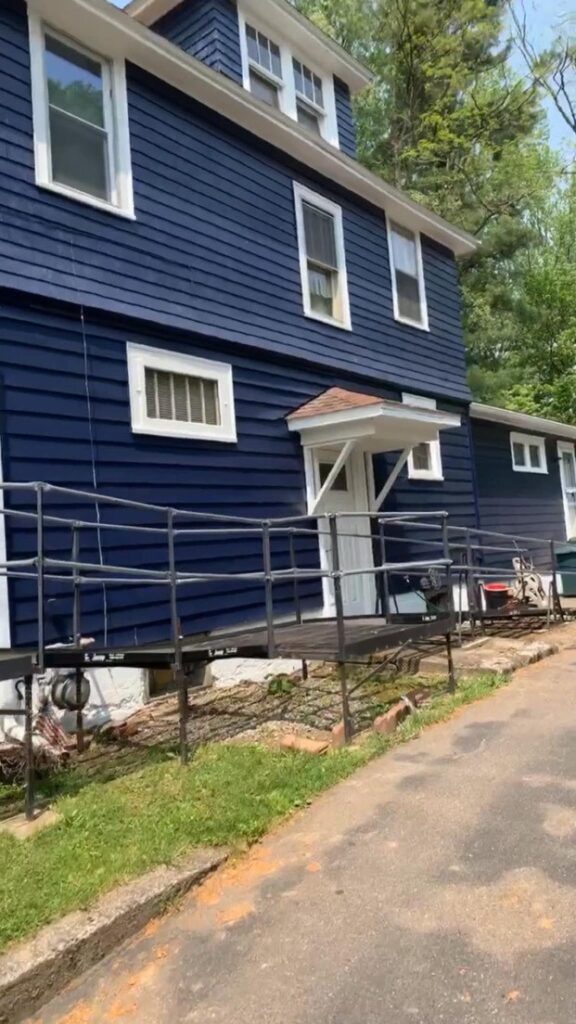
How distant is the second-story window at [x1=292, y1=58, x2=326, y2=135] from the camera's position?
34.1ft

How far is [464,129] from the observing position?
22938 millimetres

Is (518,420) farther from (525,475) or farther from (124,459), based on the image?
(124,459)

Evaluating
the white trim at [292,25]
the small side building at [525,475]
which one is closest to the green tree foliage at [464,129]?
the small side building at [525,475]

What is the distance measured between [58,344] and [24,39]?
267 cm

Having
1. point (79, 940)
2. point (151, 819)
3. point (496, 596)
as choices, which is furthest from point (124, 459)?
point (496, 596)

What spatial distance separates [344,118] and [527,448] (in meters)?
7.55

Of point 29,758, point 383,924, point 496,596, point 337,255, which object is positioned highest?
point 337,255

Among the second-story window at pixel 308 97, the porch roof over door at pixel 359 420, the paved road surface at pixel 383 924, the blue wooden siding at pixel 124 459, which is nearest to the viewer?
the paved road surface at pixel 383 924

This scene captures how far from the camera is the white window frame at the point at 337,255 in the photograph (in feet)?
30.2

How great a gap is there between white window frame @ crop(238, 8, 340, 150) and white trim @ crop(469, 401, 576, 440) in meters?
4.98

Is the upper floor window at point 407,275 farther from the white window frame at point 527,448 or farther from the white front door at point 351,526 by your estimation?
the white window frame at point 527,448

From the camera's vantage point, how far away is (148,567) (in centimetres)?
695

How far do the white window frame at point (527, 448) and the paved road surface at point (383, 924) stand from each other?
11081 millimetres

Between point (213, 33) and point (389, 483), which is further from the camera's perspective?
point (389, 483)
